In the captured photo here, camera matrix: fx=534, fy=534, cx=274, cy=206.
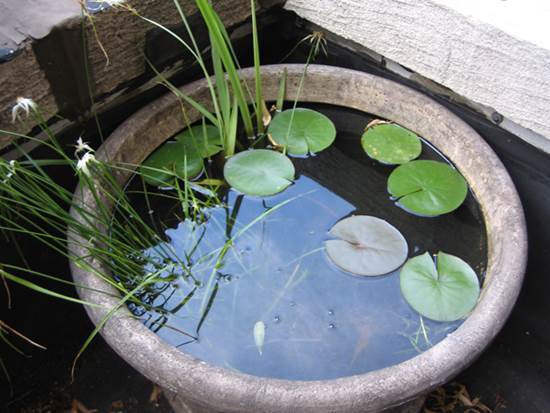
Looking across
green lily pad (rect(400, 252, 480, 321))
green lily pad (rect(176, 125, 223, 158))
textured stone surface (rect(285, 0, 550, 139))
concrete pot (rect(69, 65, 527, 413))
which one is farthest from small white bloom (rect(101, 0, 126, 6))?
green lily pad (rect(400, 252, 480, 321))

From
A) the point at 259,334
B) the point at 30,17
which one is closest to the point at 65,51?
the point at 30,17

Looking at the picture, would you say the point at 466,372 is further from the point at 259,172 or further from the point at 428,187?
the point at 259,172

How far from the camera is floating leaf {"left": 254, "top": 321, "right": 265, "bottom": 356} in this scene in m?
1.14

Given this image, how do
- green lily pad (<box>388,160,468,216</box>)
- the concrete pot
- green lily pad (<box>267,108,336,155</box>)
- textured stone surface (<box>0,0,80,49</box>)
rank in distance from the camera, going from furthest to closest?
green lily pad (<box>267,108,336,155</box>) → green lily pad (<box>388,160,468,216</box>) → textured stone surface (<box>0,0,80,49</box>) → the concrete pot

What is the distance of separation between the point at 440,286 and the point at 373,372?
36 cm

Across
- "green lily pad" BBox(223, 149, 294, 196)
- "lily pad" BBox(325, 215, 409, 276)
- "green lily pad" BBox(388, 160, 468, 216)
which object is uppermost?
"green lily pad" BBox(223, 149, 294, 196)

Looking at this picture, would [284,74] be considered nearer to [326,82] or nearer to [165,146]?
[326,82]

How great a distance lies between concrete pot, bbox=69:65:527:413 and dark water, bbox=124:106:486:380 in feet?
0.39

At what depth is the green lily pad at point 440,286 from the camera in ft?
3.81

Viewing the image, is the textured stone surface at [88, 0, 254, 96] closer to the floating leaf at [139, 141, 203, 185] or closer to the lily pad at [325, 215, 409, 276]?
the floating leaf at [139, 141, 203, 185]

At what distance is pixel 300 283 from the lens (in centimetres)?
124

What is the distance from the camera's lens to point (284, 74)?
1455 millimetres

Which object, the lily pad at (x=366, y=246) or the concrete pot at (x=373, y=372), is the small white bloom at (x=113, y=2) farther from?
the lily pad at (x=366, y=246)

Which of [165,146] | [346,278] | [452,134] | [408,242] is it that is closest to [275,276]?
[346,278]
